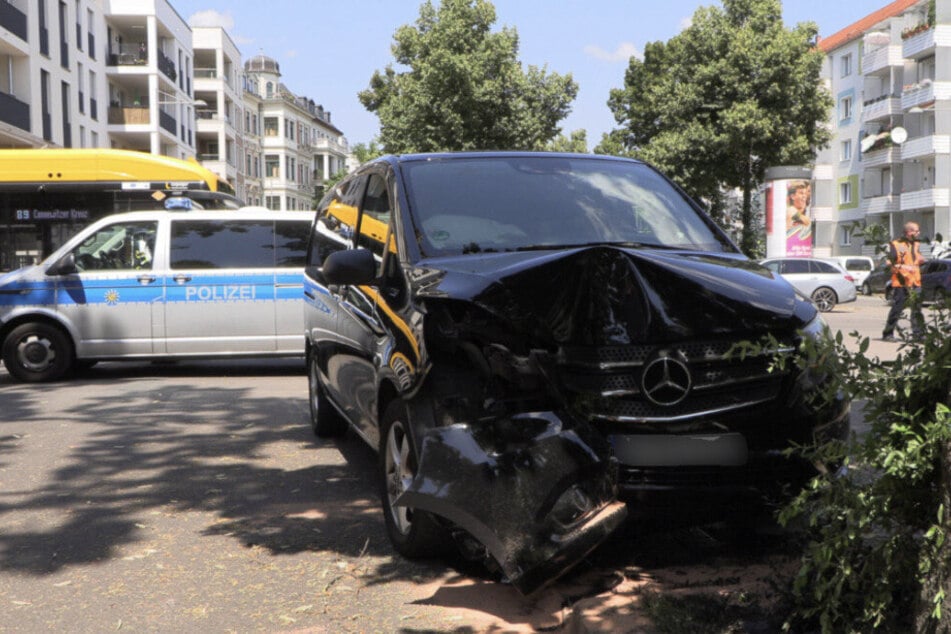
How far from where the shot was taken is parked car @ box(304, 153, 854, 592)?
362 centimetres

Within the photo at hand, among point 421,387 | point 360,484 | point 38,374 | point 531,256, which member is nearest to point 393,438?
point 421,387

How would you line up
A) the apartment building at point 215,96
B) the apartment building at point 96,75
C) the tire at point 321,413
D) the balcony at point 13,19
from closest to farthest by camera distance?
the tire at point 321,413 → the balcony at point 13,19 → the apartment building at point 96,75 → the apartment building at point 215,96

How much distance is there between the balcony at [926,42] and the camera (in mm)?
53031

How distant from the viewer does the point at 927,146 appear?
54.0 metres

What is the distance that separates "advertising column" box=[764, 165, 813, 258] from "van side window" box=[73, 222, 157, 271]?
26098 mm

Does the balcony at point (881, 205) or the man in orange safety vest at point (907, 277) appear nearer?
the man in orange safety vest at point (907, 277)

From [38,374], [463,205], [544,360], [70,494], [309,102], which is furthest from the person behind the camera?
[309,102]

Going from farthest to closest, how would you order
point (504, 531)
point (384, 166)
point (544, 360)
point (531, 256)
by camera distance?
point (384, 166) → point (531, 256) → point (544, 360) → point (504, 531)

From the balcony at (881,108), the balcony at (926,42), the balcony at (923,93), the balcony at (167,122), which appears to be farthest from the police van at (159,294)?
the balcony at (881,108)

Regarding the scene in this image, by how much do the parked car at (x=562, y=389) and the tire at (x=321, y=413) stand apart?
2.61 meters

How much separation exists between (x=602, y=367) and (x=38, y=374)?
9118 mm

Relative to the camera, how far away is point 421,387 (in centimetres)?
416

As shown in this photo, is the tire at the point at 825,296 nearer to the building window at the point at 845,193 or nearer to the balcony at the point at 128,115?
the balcony at the point at 128,115

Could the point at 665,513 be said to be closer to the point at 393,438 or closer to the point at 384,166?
the point at 393,438
